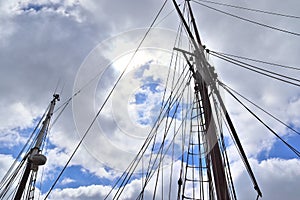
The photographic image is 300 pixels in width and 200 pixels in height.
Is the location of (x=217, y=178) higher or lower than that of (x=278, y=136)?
lower

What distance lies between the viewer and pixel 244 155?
33.6ft

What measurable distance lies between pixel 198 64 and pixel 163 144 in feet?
13.6

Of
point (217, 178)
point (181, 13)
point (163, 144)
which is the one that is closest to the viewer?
point (217, 178)

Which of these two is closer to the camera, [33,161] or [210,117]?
[210,117]

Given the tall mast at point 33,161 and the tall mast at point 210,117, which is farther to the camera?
the tall mast at point 33,161

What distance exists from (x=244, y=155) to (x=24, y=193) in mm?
13028

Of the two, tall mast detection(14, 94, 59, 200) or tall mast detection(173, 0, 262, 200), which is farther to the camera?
tall mast detection(14, 94, 59, 200)

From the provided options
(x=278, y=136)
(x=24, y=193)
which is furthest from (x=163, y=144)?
(x=24, y=193)

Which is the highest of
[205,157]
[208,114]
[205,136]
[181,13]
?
[181,13]

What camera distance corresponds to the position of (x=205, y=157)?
1026cm

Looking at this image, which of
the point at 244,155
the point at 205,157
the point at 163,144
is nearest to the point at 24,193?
the point at 163,144

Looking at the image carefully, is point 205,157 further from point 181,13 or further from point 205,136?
point 181,13

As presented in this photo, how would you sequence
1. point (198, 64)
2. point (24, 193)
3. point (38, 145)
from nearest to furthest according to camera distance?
point (198, 64), point (24, 193), point (38, 145)

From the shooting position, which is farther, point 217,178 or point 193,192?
point 193,192
